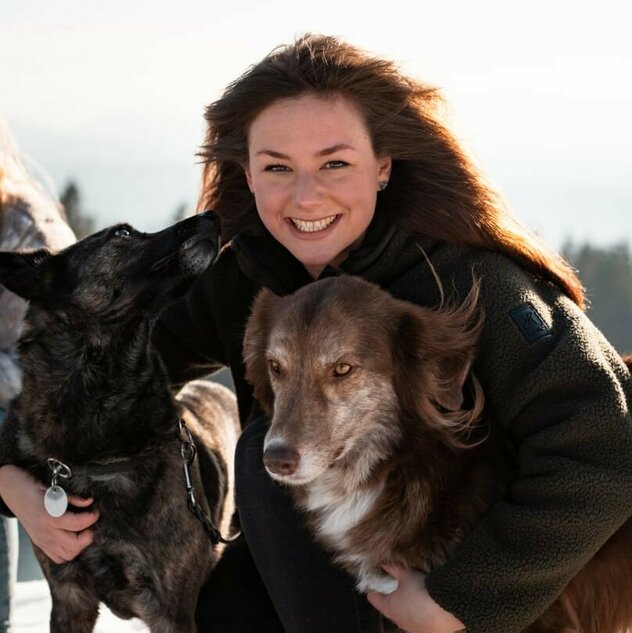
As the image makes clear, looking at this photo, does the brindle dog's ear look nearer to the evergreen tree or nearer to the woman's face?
the woman's face

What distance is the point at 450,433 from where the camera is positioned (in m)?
3.25

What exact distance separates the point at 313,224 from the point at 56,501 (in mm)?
1242

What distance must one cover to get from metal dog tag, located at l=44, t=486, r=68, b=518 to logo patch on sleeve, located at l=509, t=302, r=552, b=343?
1557mm

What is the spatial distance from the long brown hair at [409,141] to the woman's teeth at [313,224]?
8.0 inches

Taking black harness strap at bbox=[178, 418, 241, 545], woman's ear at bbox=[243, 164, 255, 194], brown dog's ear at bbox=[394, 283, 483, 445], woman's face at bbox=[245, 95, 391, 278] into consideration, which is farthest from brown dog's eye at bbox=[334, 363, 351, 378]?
woman's ear at bbox=[243, 164, 255, 194]

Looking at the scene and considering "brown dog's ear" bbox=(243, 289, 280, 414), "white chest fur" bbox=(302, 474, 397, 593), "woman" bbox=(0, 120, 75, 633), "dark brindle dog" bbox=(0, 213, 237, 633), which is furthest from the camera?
"woman" bbox=(0, 120, 75, 633)

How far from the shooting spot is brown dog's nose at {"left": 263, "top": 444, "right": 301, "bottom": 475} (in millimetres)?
3029

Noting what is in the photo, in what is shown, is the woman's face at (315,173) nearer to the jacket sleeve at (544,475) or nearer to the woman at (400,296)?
the woman at (400,296)

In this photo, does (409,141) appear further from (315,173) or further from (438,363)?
(438,363)

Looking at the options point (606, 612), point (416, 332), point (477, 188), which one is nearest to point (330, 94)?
point (477, 188)

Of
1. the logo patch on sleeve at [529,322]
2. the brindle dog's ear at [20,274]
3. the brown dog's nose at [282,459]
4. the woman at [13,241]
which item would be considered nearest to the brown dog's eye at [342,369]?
the brown dog's nose at [282,459]

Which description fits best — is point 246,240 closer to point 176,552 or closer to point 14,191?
point 176,552

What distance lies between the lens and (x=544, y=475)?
3.05m

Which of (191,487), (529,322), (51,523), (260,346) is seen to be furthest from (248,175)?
(51,523)
